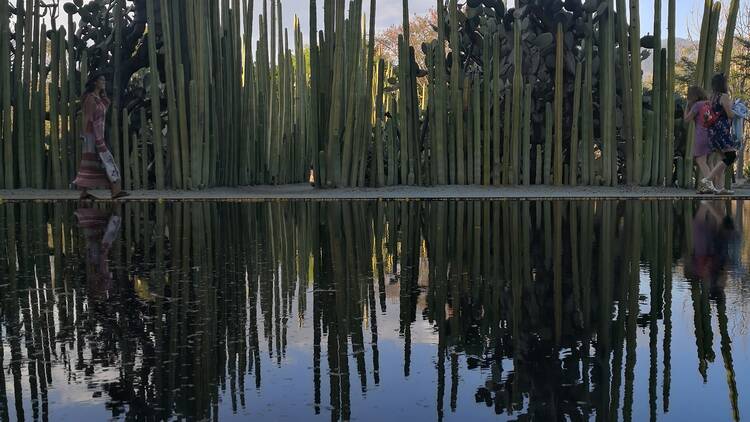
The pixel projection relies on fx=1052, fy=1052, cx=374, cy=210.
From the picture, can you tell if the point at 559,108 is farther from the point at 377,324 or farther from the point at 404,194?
the point at 377,324

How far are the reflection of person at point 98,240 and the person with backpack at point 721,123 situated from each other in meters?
8.16

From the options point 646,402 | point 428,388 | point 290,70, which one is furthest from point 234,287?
point 290,70

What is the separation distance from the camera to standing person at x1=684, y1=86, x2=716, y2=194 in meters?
Answer: 14.5

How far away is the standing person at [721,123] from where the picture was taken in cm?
1427

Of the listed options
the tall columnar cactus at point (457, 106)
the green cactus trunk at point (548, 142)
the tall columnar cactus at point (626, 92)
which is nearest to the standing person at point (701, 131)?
the tall columnar cactus at point (626, 92)

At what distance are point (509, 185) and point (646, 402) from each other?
11.9 metres

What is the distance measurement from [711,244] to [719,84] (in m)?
6.73

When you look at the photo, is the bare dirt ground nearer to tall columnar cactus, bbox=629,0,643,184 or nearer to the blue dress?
the blue dress

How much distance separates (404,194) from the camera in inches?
Answer: 575

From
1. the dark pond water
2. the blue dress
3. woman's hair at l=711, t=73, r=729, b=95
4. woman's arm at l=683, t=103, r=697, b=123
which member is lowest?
the dark pond water

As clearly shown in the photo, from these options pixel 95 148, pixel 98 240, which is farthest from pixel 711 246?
pixel 95 148

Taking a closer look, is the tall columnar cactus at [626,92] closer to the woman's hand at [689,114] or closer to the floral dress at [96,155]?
the woman's hand at [689,114]

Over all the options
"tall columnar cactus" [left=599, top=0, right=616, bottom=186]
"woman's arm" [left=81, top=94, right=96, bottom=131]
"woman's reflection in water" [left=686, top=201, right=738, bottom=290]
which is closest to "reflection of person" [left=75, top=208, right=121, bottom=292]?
"woman's arm" [left=81, top=94, right=96, bottom=131]

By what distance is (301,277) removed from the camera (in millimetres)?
6434
